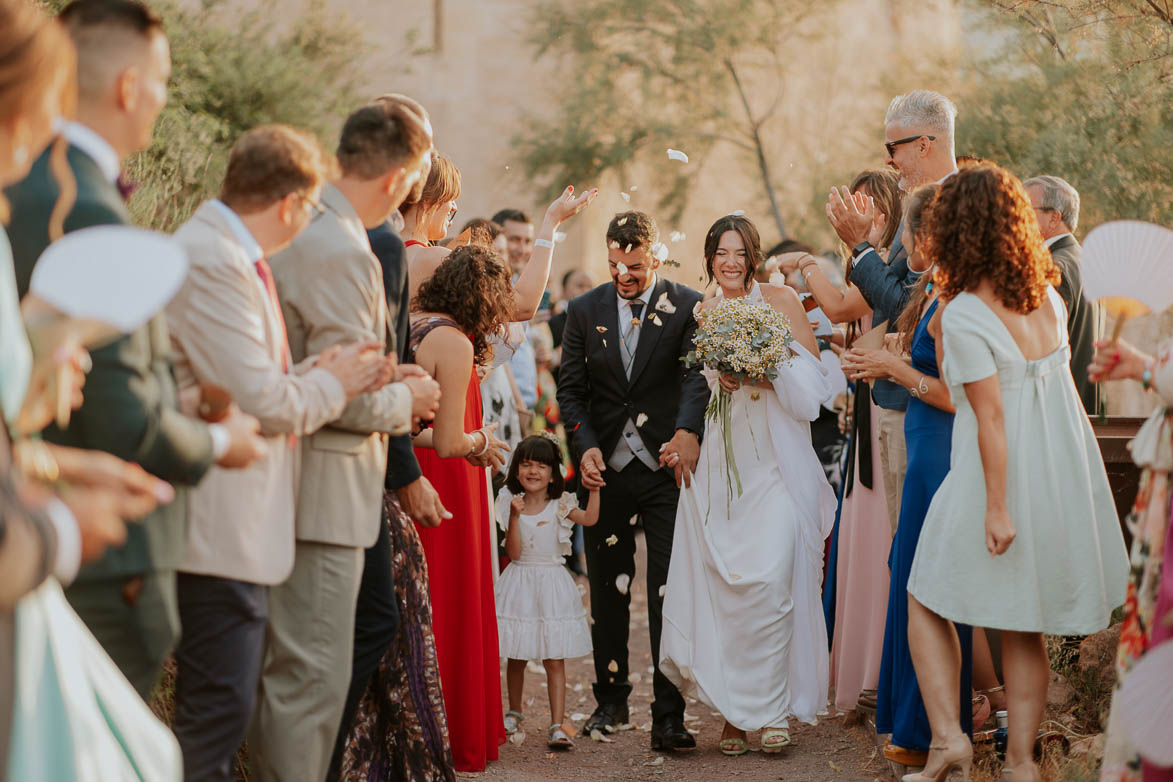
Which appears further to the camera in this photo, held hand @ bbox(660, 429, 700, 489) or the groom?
the groom

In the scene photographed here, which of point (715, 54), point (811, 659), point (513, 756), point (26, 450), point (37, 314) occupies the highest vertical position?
point (715, 54)

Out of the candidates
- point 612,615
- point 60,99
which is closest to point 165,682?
point 612,615

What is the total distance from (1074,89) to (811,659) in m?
9.28

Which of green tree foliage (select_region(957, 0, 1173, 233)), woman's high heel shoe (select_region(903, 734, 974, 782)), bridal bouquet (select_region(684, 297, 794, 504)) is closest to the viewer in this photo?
woman's high heel shoe (select_region(903, 734, 974, 782))

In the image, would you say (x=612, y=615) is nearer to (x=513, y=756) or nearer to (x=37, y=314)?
(x=513, y=756)

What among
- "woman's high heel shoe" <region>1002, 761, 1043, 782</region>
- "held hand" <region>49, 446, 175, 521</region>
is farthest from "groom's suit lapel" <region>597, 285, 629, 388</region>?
"held hand" <region>49, 446, 175, 521</region>

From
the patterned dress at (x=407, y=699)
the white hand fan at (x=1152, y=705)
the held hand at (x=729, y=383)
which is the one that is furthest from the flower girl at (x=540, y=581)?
the white hand fan at (x=1152, y=705)

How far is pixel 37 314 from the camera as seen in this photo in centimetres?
255

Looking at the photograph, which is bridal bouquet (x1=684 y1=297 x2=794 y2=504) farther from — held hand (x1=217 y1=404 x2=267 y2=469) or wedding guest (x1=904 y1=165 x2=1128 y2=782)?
held hand (x1=217 y1=404 x2=267 y2=469)

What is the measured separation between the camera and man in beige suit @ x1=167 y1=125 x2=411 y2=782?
3.35 m

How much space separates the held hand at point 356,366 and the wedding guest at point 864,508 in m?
3.04

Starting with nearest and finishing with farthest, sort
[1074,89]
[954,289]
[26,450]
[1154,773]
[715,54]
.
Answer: [26,450]
[1154,773]
[954,289]
[1074,89]
[715,54]

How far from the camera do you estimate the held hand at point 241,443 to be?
123 inches

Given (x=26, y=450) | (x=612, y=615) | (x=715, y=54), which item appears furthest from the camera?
(x=715, y=54)
